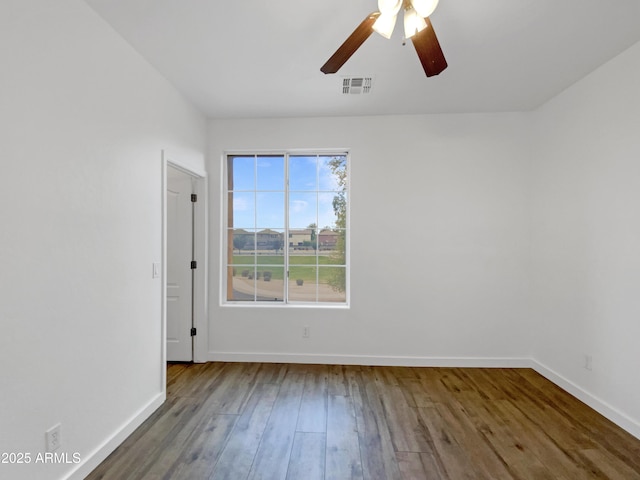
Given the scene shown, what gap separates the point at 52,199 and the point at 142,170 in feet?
2.76

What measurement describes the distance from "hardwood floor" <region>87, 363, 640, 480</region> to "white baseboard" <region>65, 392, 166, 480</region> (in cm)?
5

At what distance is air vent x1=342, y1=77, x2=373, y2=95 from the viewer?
105 inches

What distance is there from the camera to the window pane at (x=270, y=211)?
367 centimetres

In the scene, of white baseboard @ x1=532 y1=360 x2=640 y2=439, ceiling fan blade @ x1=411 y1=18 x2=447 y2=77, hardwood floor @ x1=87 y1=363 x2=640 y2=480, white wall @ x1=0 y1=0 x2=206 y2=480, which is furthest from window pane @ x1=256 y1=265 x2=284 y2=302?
white baseboard @ x1=532 y1=360 x2=640 y2=439

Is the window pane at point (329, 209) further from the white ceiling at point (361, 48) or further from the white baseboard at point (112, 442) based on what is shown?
the white baseboard at point (112, 442)

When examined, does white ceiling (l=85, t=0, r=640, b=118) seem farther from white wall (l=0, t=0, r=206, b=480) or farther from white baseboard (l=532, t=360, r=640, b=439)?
white baseboard (l=532, t=360, r=640, b=439)

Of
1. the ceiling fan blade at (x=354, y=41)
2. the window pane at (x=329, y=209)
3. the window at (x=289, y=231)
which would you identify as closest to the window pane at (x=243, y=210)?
the window at (x=289, y=231)

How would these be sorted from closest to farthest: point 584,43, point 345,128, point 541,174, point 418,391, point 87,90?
point 87,90 < point 584,43 < point 418,391 < point 541,174 < point 345,128

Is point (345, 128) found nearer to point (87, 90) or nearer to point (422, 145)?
point (422, 145)

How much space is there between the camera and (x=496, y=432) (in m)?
2.25

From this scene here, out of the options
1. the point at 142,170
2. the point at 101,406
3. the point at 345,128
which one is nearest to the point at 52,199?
the point at 142,170

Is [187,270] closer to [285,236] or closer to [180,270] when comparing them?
[180,270]

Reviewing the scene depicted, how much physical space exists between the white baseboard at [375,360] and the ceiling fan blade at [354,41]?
9.25 feet

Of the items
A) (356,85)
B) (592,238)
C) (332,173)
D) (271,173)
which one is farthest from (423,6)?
(271,173)
